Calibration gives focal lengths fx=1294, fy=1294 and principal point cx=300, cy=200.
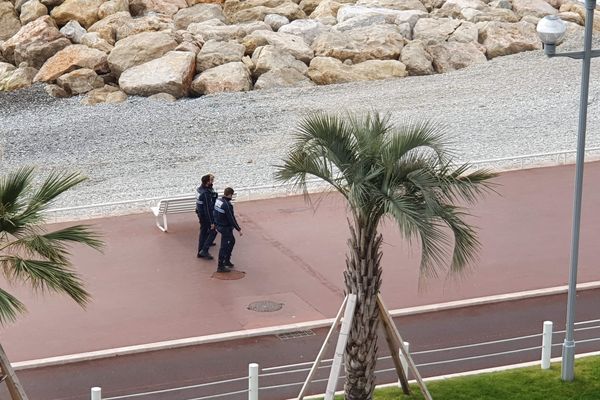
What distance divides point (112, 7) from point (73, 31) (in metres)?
2.33

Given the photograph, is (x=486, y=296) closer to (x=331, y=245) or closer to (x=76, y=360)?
(x=331, y=245)

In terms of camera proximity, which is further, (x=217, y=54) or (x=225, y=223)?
(x=217, y=54)

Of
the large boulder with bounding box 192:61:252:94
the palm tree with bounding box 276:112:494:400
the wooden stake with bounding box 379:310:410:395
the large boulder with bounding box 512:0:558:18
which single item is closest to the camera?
the palm tree with bounding box 276:112:494:400

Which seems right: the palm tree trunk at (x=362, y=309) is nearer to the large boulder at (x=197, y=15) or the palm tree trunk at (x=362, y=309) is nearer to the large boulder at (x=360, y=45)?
the large boulder at (x=360, y=45)

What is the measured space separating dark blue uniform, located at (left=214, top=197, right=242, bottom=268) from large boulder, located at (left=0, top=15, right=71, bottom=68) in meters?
19.0

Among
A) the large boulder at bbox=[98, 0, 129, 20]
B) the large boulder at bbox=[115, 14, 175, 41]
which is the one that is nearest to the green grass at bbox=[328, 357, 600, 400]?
the large boulder at bbox=[115, 14, 175, 41]

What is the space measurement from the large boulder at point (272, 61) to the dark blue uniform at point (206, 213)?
15714 mm

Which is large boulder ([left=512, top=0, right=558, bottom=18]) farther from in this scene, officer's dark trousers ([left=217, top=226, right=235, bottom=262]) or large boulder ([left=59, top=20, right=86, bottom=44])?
officer's dark trousers ([left=217, top=226, right=235, bottom=262])

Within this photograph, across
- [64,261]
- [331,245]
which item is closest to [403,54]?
[331,245]

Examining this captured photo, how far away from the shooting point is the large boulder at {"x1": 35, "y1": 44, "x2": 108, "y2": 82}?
3619 centimetres

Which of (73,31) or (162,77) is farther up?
(73,31)


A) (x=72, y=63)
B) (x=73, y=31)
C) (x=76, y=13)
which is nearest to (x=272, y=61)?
(x=72, y=63)

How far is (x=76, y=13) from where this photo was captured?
39.7 m

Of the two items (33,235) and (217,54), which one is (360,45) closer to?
(217,54)
